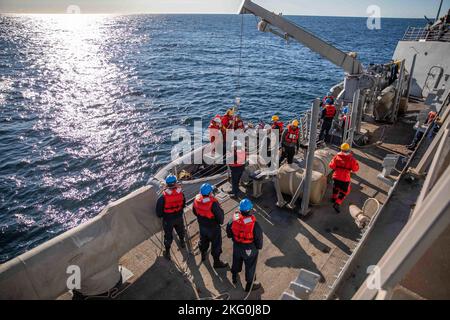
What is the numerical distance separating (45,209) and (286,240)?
11680 mm

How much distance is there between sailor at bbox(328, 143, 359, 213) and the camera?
282 inches

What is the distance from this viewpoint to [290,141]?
970 centimetres

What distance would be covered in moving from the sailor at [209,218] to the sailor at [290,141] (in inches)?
182

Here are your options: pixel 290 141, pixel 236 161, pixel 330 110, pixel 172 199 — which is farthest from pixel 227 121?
pixel 172 199

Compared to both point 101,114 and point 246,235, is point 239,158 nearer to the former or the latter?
point 246,235

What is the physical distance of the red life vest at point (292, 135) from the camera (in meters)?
9.46

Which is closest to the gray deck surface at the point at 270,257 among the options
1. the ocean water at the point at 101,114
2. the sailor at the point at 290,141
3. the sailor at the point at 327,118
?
the sailor at the point at 290,141

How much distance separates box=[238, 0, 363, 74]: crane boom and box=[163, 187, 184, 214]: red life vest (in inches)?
247

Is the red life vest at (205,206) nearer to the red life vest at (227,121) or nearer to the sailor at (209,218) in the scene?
the sailor at (209,218)

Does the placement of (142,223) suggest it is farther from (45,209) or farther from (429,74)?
(429,74)

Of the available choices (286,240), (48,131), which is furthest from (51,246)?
(48,131)

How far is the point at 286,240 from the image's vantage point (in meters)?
6.78

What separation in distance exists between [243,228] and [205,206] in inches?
37.9

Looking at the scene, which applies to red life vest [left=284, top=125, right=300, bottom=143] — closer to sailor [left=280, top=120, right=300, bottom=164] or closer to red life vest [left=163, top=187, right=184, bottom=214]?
sailor [left=280, top=120, right=300, bottom=164]
